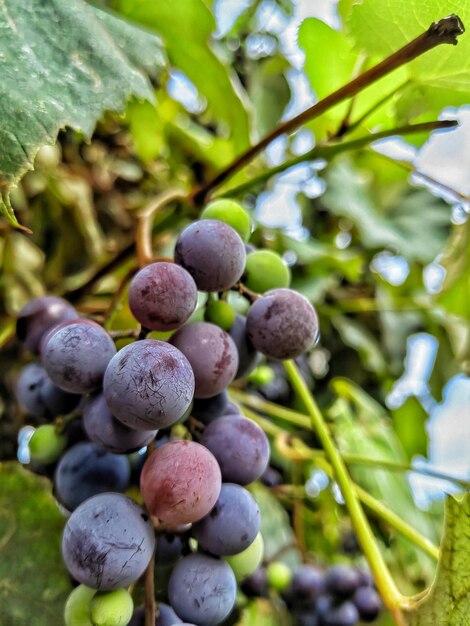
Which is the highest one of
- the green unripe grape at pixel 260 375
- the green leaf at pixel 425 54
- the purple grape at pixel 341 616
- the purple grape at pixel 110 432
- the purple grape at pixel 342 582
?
the green leaf at pixel 425 54

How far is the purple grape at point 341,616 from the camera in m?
0.82

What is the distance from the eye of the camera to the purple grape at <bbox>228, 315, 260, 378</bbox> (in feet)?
1.65

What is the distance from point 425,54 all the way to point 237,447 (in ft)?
1.31

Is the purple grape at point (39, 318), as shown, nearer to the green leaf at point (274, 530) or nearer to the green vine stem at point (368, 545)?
the green vine stem at point (368, 545)

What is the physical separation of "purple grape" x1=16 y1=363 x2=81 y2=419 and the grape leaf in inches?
6.4

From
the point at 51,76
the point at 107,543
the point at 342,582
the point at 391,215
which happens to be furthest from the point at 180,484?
the point at 391,215

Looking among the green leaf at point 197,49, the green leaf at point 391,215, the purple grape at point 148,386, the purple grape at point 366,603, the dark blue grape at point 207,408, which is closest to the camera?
the purple grape at point 148,386

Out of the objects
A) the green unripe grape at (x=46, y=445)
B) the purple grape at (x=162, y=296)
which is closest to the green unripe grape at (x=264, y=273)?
the purple grape at (x=162, y=296)

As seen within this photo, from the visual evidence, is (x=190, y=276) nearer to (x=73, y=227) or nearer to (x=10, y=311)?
(x=10, y=311)

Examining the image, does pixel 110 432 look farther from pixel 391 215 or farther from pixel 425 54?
pixel 391 215

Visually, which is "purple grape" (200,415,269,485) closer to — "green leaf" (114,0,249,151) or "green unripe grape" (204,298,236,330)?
"green unripe grape" (204,298,236,330)

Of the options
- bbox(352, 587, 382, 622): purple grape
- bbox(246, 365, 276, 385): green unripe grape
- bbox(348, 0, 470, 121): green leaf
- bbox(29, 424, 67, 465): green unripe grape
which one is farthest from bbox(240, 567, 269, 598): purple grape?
bbox(348, 0, 470, 121): green leaf

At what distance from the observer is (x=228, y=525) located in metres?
0.42

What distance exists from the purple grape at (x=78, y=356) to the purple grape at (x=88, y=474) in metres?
0.05
